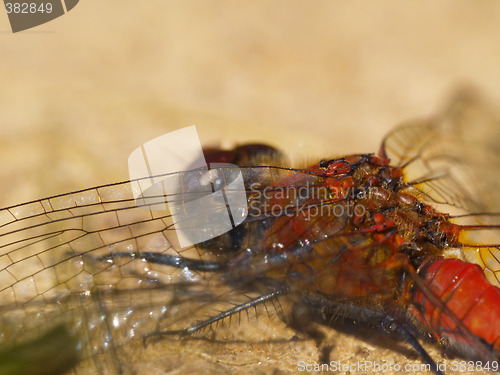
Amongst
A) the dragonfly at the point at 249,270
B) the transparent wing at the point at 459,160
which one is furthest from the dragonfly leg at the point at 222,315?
the transparent wing at the point at 459,160

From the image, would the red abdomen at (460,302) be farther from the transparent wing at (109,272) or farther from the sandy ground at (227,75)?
the sandy ground at (227,75)

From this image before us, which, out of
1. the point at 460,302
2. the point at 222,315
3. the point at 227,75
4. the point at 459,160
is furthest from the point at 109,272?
the point at 459,160

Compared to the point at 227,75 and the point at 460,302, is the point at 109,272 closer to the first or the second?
the point at 460,302

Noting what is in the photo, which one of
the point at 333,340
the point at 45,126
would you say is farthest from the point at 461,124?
the point at 45,126

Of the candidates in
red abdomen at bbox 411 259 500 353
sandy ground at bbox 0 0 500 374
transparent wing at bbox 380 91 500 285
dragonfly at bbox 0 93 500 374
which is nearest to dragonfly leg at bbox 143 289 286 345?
dragonfly at bbox 0 93 500 374

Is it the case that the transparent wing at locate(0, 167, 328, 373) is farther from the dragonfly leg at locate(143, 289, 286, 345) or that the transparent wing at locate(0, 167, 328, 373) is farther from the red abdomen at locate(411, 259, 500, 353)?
the red abdomen at locate(411, 259, 500, 353)

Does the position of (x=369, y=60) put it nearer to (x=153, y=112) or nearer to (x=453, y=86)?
(x=453, y=86)
